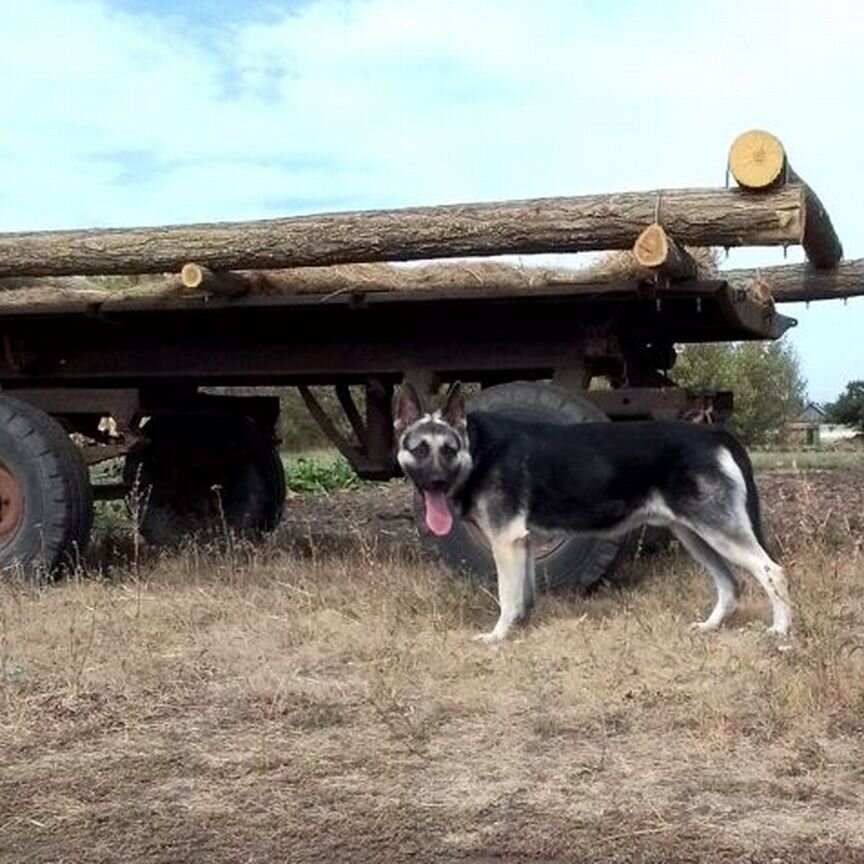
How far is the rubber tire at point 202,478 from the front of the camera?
11773 millimetres

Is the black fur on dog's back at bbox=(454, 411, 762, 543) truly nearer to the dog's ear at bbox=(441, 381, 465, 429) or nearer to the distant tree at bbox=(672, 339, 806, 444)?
the dog's ear at bbox=(441, 381, 465, 429)

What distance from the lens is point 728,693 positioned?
5746mm

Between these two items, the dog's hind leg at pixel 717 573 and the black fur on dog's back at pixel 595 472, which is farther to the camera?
the dog's hind leg at pixel 717 573

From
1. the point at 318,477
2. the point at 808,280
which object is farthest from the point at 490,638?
the point at 318,477

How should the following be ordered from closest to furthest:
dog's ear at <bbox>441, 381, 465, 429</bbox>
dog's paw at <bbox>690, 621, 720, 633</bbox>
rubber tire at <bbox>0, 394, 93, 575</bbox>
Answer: dog's paw at <bbox>690, 621, 720, 633</bbox> < dog's ear at <bbox>441, 381, 465, 429</bbox> < rubber tire at <bbox>0, 394, 93, 575</bbox>

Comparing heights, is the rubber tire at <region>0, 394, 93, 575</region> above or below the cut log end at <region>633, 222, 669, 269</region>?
below

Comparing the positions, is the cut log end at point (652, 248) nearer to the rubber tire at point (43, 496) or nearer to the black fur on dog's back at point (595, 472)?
the black fur on dog's back at point (595, 472)

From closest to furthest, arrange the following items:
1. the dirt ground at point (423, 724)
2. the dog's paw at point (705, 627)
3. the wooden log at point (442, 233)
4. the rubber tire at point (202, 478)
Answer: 1. the dirt ground at point (423, 724)
2. the dog's paw at point (705, 627)
3. the wooden log at point (442, 233)
4. the rubber tire at point (202, 478)

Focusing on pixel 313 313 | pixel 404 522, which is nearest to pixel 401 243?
pixel 313 313

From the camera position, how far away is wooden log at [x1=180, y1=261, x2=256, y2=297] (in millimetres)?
8453

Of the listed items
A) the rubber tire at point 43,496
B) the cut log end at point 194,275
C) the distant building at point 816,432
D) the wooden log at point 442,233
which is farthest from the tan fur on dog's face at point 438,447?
the distant building at point 816,432

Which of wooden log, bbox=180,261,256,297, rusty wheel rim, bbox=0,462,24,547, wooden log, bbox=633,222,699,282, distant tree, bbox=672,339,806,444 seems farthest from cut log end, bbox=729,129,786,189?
distant tree, bbox=672,339,806,444

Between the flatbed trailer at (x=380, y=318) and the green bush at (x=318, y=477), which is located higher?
the flatbed trailer at (x=380, y=318)

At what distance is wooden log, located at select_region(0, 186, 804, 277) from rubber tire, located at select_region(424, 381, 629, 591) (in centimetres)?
96
